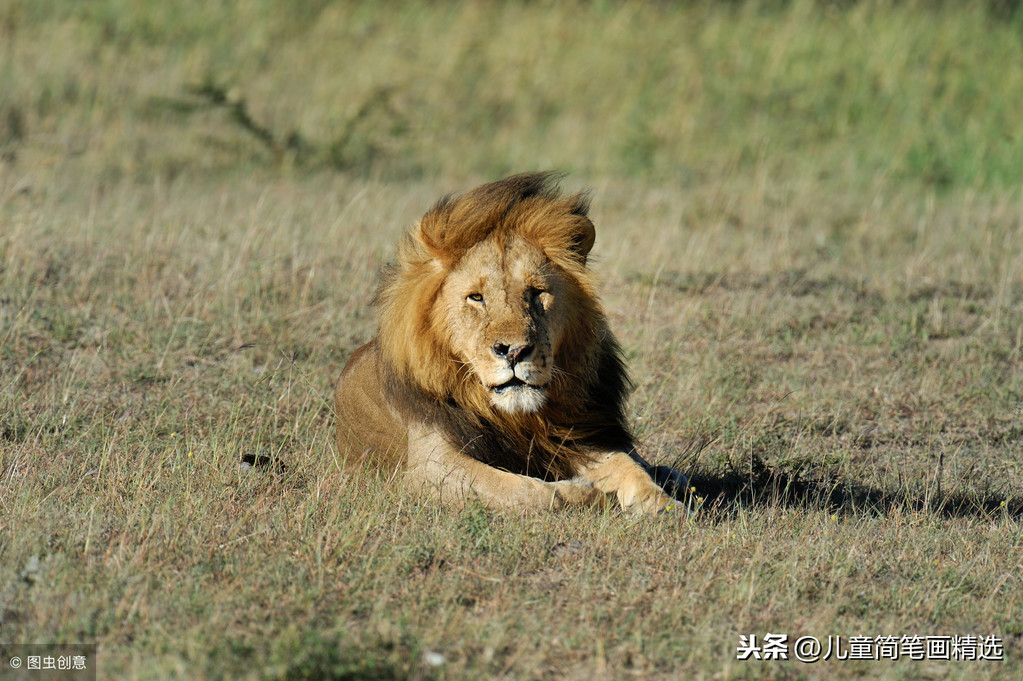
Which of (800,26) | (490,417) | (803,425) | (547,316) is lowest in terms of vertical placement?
(803,425)

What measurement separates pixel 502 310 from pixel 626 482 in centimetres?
93

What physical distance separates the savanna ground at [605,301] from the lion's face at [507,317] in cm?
55

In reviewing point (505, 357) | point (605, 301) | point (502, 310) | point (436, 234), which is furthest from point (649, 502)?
point (605, 301)

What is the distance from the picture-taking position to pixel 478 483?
4793 millimetres

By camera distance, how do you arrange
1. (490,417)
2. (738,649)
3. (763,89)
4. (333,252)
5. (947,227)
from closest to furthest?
(738,649) → (490,417) → (333,252) → (947,227) → (763,89)

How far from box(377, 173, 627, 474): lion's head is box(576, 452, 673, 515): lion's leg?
165 millimetres

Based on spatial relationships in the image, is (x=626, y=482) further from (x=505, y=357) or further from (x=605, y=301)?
(x=605, y=301)

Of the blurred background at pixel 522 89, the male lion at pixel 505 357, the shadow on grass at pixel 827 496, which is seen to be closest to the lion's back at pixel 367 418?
the male lion at pixel 505 357

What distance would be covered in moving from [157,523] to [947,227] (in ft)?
25.2

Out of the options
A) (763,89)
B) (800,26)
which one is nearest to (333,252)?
(763,89)

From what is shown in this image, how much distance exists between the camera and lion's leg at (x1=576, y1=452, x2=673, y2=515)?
4.67 metres

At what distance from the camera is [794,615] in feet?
12.9

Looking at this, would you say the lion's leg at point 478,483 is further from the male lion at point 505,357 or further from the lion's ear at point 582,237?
the lion's ear at point 582,237

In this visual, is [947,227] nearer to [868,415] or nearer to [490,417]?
[868,415]
